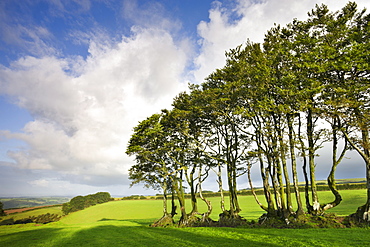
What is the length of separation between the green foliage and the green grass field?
10.5m

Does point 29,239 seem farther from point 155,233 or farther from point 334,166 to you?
point 334,166

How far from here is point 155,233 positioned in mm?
19734

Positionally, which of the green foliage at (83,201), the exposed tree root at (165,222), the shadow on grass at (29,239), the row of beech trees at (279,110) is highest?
the row of beech trees at (279,110)

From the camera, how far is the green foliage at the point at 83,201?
67.1 m

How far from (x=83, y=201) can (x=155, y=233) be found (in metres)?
65.2

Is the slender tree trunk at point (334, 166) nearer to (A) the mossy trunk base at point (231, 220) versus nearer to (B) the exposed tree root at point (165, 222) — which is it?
(A) the mossy trunk base at point (231, 220)

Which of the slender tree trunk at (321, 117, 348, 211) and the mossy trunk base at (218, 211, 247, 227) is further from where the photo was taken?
the mossy trunk base at (218, 211, 247, 227)

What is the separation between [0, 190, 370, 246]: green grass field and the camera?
12.6 m

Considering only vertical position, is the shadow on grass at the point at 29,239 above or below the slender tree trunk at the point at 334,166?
below

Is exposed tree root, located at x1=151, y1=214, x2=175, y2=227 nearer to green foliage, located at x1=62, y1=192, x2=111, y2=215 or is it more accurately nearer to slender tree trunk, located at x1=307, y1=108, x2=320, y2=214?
slender tree trunk, located at x1=307, y1=108, x2=320, y2=214

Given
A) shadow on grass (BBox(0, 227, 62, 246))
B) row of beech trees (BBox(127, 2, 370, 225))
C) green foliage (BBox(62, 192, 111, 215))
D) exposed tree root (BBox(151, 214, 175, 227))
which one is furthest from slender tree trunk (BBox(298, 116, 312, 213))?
green foliage (BBox(62, 192, 111, 215))

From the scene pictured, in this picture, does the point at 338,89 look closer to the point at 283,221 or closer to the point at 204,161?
the point at 283,221

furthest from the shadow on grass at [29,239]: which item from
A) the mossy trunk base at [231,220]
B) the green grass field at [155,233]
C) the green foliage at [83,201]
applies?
the green foliage at [83,201]

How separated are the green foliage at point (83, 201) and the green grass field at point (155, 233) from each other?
10528 mm
